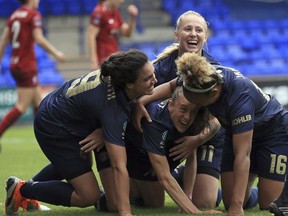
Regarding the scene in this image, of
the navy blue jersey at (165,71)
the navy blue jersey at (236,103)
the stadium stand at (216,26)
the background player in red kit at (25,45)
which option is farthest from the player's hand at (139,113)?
the stadium stand at (216,26)

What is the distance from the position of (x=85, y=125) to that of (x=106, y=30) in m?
5.67

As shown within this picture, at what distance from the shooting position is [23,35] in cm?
1131

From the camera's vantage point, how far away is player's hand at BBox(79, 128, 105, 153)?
5.95 m

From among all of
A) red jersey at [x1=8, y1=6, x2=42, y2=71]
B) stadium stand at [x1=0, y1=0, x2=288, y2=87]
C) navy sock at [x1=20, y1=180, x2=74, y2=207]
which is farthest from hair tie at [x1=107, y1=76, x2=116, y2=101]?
stadium stand at [x1=0, y1=0, x2=288, y2=87]

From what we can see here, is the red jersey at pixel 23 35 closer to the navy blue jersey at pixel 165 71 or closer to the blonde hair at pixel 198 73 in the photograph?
the navy blue jersey at pixel 165 71

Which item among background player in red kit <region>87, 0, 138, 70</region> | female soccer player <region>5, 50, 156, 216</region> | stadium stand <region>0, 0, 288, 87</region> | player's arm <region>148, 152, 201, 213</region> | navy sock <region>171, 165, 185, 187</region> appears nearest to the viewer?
female soccer player <region>5, 50, 156, 216</region>

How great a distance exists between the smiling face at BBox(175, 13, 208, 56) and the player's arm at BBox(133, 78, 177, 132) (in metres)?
0.45

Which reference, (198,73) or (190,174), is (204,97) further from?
(190,174)

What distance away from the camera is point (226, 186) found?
6.32 meters

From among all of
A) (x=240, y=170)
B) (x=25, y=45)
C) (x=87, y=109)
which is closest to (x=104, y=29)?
(x=25, y=45)


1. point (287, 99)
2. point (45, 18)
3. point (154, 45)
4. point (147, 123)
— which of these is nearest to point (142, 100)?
point (147, 123)

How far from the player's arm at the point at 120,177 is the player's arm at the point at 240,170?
2.36ft

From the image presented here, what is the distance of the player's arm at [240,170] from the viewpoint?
17.7ft

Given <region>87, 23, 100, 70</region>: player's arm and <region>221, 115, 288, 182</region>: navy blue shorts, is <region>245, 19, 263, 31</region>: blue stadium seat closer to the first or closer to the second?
<region>87, 23, 100, 70</region>: player's arm
